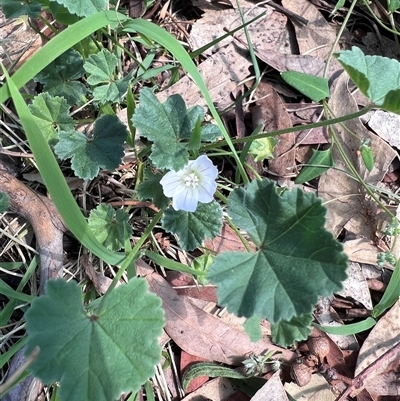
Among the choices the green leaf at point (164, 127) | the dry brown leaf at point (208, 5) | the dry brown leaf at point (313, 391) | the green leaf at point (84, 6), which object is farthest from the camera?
the dry brown leaf at point (208, 5)

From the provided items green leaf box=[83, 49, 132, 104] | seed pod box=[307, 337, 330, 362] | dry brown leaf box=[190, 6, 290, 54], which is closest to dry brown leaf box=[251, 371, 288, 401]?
seed pod box=[307, 337, 330, 362]

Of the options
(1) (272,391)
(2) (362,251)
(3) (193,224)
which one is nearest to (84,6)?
(3) (193,224)

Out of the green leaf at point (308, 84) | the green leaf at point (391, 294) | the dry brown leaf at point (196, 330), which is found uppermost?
the green leaf at point (308, 84)

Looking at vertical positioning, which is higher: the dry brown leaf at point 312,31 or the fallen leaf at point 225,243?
the dry brown leaf at point 312,31

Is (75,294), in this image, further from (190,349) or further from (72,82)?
(72,82)

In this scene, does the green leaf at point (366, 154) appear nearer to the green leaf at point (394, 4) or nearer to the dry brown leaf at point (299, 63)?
the dry brown leaf at point (299, 63)

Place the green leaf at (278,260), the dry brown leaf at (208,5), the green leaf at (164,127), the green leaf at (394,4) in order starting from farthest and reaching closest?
the dry brown leaf at (208,5)
the green leaf at (394,4)
the green leaf at (164,127)
the green leaf at (278,260)

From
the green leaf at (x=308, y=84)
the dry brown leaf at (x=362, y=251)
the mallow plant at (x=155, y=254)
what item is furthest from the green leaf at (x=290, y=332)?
the green leaf at (x=308, y=84)

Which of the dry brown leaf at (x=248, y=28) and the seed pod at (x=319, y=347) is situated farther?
the dry brown leaf at (x=248, y=28)
